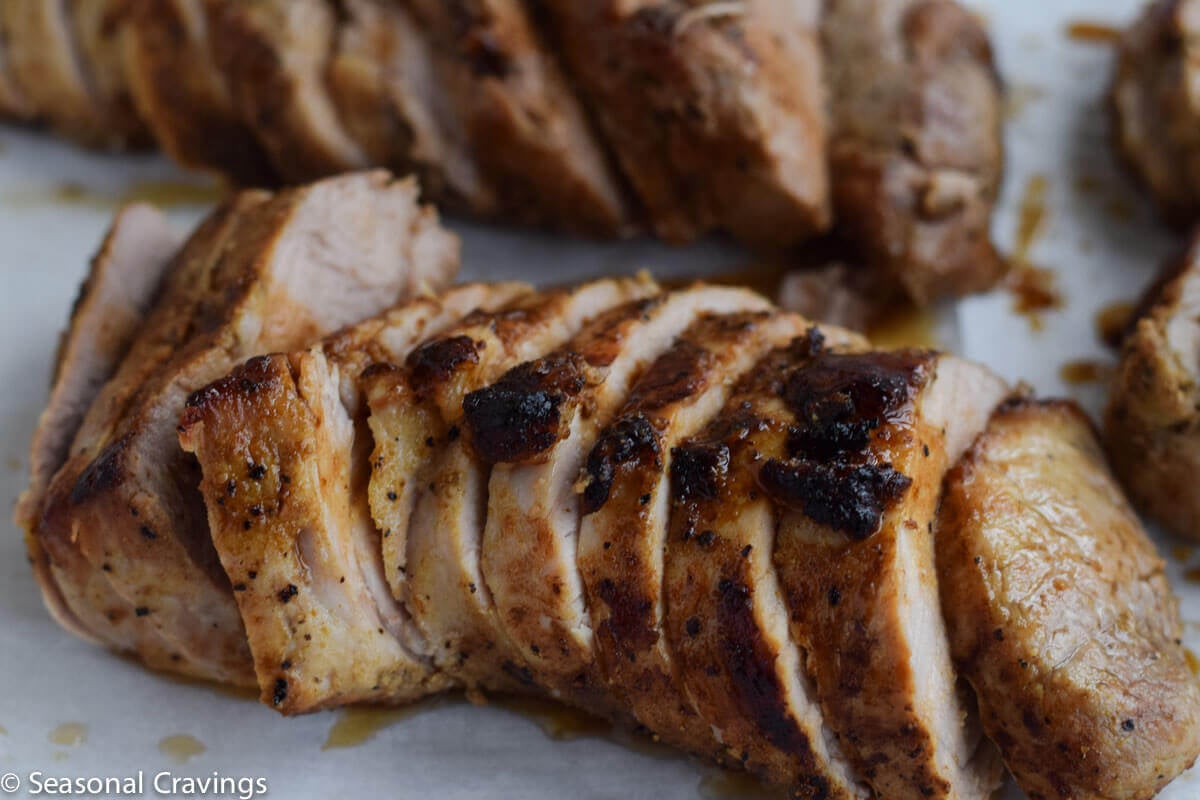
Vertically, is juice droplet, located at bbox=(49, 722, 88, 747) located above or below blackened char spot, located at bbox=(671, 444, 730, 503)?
below

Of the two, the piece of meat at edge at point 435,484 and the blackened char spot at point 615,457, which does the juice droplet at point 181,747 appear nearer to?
the piece of meat at edge at point 435,484

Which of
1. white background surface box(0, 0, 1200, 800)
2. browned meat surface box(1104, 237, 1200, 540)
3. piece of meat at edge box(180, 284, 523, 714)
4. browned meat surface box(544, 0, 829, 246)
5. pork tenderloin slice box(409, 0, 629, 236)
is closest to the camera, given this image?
piece of meat at edge box(180, 284, 523, 714)

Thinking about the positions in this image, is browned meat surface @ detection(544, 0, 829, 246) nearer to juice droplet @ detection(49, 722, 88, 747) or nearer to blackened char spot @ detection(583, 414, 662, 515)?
blackened char spot @ detection(583, 414, 662, 515)

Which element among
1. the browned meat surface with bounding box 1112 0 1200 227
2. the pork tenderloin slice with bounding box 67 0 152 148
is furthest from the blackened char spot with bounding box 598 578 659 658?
the pork tenderloin slice with bounding box 67 0 152 148

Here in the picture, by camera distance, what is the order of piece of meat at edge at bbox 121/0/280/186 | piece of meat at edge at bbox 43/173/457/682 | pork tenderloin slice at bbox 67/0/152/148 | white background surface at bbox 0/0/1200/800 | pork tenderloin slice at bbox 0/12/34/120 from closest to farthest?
piece of meat at edge at bbox 43/173/457/682 < white background surface at bbox 0/0/1200/800 < piece of meat at edge at bbox 121/0/280/186 < pork tenderloin slice at bbox 67/0/152/148 < pork tenderloin slice at bbox 0/12/34/120

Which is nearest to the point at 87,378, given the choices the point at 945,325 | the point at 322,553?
the point at 322,553

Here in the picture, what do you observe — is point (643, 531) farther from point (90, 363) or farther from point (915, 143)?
point (915, 143)

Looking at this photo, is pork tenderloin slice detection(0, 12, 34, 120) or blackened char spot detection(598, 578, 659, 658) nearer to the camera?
blackened char spot detection(598, 578, 659, 658)

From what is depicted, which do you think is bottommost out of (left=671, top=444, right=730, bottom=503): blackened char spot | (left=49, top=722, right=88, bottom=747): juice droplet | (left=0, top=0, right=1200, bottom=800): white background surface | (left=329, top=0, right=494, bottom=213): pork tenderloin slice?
(left=49, top=722, right=88, bottom=747): juice droplet
